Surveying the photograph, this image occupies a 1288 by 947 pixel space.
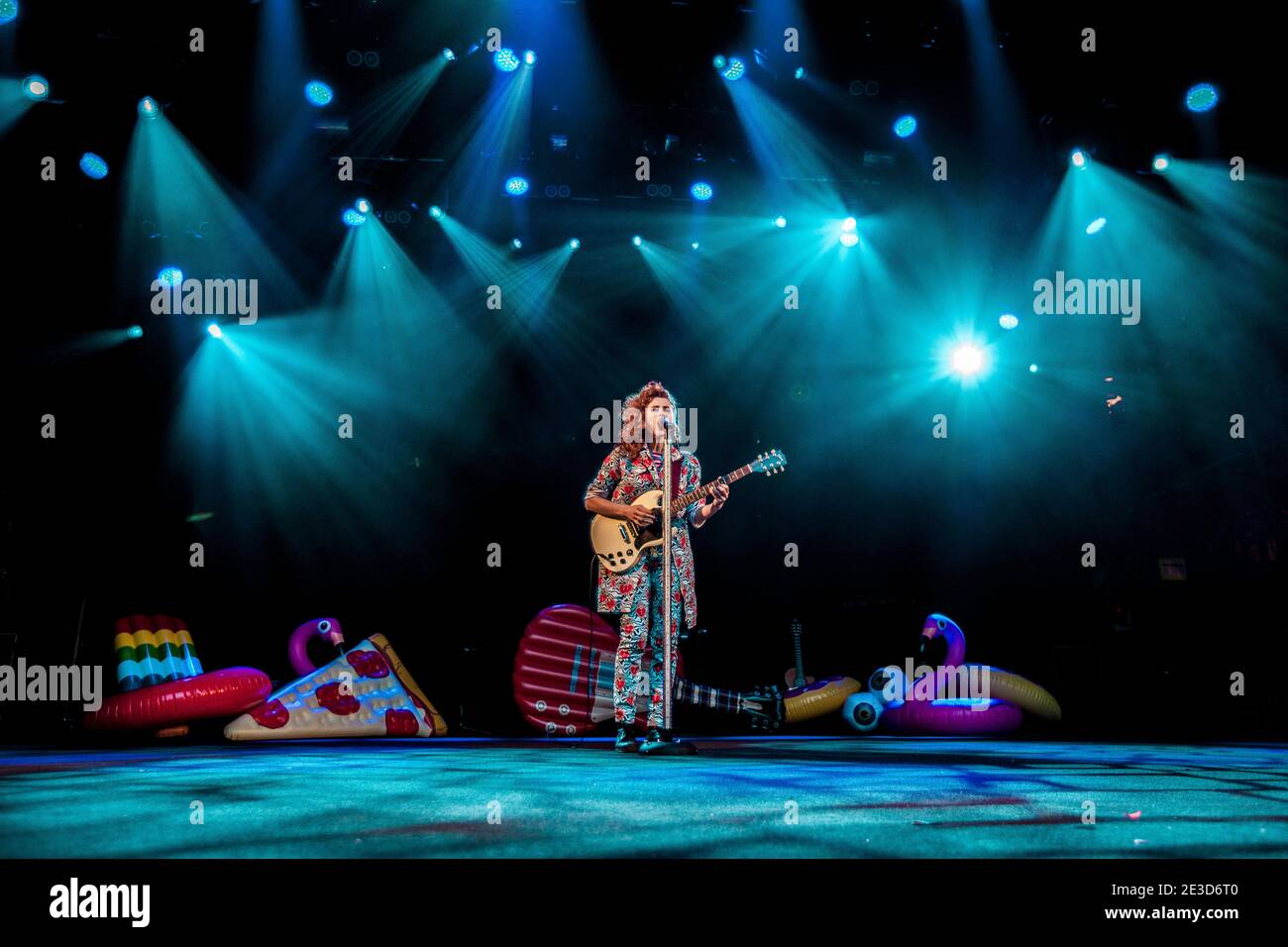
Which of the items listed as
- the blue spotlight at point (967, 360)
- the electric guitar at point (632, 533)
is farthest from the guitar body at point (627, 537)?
the blue spotlight at point (967, 360)

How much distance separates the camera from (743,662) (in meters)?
9.68

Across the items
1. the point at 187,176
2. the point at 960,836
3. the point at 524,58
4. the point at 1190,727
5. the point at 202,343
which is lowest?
the point at 1190,727

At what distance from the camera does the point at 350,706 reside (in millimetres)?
7172

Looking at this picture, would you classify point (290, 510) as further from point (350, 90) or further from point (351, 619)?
point (350, 90)

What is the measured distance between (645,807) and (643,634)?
7.72ft

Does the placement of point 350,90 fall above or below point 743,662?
above

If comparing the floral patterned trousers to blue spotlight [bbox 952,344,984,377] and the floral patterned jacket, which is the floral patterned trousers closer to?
the floral patterned jacket

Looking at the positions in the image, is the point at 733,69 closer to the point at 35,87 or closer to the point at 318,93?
the point at 318,93

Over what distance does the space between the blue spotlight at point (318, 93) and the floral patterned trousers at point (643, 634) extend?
14.9 ft

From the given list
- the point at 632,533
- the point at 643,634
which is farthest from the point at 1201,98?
the point at 643,634

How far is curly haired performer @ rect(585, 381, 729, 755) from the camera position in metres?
4.66

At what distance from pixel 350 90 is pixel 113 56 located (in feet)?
5.10

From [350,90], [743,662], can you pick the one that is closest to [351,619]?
[743,662]

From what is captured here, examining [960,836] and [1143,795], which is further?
[1143,795]
